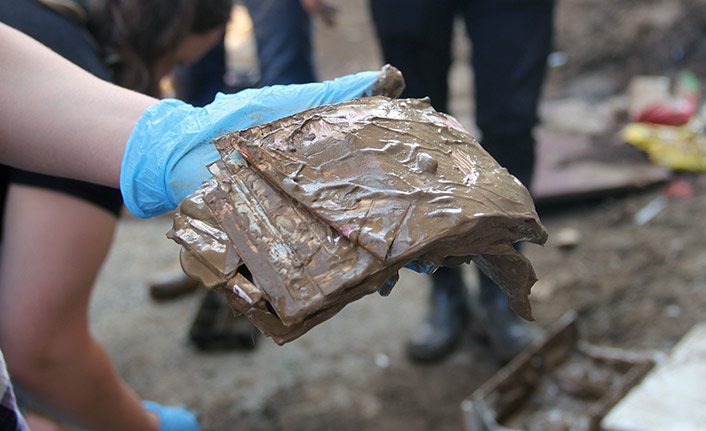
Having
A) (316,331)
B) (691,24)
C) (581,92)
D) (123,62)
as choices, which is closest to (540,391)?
(316,331)

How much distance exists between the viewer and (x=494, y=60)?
2.24 metres

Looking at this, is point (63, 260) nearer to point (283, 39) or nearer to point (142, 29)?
point (142, 29)

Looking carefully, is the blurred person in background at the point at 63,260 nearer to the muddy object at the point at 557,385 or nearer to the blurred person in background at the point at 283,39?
the blurred person in background at the point at 283,39

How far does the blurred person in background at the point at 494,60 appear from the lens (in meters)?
2.19

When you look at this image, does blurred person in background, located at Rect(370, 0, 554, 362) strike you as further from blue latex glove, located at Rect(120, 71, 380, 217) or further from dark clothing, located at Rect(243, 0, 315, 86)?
blue latex glove, located at Rect(120, 71, 380, 217)

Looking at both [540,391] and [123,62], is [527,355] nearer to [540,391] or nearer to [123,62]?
[540,391]

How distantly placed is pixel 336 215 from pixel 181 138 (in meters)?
0.42

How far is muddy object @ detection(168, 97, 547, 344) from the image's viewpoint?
3.13ft

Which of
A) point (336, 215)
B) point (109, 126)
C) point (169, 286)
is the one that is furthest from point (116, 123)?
point (169, 286)

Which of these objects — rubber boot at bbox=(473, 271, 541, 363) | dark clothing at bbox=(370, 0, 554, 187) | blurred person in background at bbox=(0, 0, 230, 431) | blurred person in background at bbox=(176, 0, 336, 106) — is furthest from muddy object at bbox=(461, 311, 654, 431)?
blurred person in background at bbox=(176, 0, 336, 106)

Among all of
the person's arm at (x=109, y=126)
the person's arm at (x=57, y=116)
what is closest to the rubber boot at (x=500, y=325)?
the person's arm at (x=109, y=126)

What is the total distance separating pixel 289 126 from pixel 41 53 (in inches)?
23.7

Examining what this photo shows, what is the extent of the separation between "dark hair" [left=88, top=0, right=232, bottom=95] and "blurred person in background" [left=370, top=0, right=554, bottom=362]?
739mm

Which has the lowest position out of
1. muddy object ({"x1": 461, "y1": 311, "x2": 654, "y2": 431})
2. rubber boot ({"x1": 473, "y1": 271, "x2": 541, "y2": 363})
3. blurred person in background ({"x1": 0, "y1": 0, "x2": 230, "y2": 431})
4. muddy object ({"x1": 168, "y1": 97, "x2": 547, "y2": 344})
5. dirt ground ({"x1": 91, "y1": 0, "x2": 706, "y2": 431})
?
dirt ground ({"x1": 91, "y1": 0, "x2": 706, "y2": 431})
